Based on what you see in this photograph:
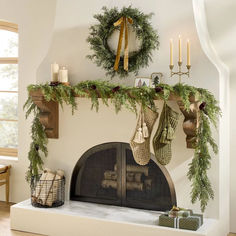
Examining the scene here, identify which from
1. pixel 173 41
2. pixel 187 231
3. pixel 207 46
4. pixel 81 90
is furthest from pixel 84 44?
pixel 187 231

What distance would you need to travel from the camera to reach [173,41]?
396 centimetres

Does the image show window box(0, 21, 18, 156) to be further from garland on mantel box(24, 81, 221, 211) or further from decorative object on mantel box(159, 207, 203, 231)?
decorative object on mantel box(159, 207, 203, 231)

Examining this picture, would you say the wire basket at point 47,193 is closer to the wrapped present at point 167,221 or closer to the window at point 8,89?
the wrapped present at point 167,221

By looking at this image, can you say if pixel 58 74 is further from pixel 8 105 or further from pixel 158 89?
pixel 8 105

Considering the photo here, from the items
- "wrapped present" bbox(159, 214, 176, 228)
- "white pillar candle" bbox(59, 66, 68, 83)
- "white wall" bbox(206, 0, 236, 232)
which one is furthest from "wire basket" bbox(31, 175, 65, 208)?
"white wall" bbox(206, 0, 236, 232)

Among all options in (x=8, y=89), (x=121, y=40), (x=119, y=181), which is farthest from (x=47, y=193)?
(x=8, y=89)

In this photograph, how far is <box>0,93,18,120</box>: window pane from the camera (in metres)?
5.43

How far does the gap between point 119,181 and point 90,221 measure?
537mm

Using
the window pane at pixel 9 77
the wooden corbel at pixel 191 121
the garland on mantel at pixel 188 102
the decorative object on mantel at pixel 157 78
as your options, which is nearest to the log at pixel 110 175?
the garland on mantel at pixel 188 102

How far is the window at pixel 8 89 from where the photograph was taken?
5.39 metres

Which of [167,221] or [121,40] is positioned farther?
[121,40]

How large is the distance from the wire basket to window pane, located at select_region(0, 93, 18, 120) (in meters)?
1.33

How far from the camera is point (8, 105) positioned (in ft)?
18.0

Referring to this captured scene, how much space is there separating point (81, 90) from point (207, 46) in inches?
47.3
